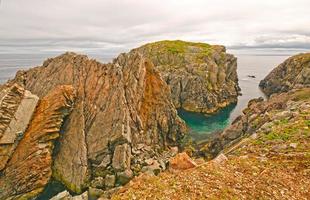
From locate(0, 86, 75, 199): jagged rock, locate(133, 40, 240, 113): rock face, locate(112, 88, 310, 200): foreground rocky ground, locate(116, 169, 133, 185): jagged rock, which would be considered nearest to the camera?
locate(112, 88, 310, 200): foreground rocky ground

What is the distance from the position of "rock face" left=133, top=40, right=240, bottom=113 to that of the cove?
13.1 ft

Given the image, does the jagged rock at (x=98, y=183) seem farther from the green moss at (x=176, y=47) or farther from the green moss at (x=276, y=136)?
the green moss at (x=176, y=47)

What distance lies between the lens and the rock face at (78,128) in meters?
48.9

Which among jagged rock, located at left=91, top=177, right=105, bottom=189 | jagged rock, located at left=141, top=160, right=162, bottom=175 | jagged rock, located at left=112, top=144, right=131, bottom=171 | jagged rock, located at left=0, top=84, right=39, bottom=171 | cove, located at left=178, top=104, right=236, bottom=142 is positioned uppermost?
jagged rock, located at left=0, top=84, right=39, bottom=171

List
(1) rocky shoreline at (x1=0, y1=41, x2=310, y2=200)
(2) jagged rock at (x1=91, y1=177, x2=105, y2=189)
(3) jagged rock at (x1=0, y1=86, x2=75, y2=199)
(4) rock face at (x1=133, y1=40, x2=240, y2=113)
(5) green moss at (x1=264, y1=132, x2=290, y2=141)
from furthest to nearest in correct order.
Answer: (4) rock face at (x1=133, y1=40, x2=240, y2=113) < (2) jagged rock at (x1=91, y1=177, x2=105, y2=189) < (1) rocky shoreline at (x1=0, y1=41, x2=310, y2=200) < (3) jagged rock at (x1=0, y1=86, x2=75, y2=199) < (5) green moss at (x1=264, y1=132, x2=290, y2=141)

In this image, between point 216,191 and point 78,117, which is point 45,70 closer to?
point 78,117

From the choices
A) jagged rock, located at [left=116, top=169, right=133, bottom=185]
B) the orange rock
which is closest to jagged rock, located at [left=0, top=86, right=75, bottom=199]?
jagged rock, located at [left=116, top=169, right=133, bottom=185]

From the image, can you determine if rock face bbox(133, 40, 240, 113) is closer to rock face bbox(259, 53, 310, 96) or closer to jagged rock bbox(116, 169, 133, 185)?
rock face bbox(259, 53, 310, 96)

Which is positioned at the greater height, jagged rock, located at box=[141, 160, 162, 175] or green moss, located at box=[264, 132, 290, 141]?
green moss, located at box=[264, 132, 290, 141]

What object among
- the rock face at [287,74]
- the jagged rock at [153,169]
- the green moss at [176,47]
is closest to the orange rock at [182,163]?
the jagged rock at [153,169]

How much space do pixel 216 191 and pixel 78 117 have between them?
133 ft

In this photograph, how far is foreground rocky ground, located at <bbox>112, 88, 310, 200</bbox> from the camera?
19372 mm

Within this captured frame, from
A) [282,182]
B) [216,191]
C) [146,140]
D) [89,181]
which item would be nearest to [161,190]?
[216,191]

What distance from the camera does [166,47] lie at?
534ft
